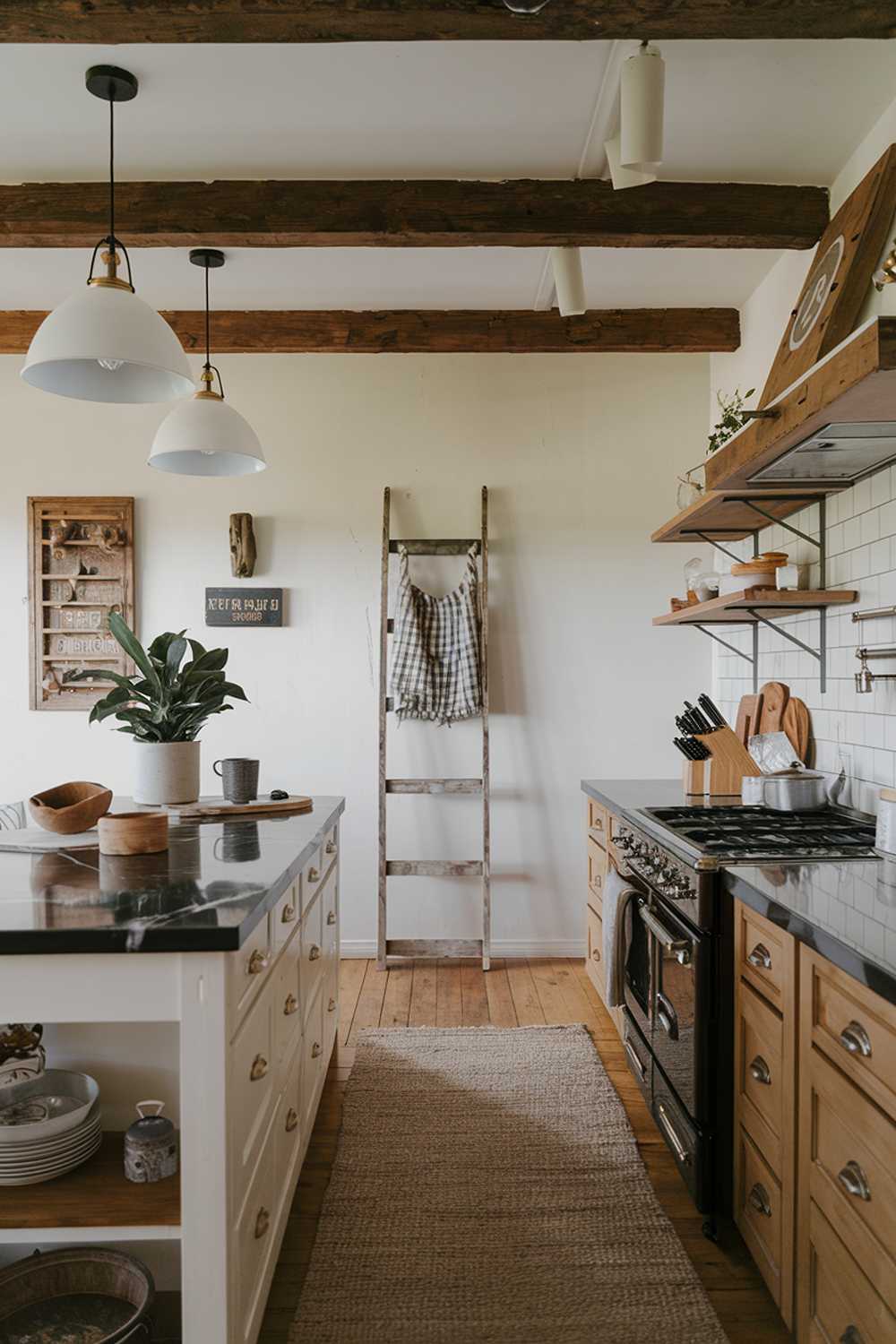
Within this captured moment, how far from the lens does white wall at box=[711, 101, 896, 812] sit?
2525 millimetres

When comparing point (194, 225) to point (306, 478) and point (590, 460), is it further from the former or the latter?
point (590, 460)

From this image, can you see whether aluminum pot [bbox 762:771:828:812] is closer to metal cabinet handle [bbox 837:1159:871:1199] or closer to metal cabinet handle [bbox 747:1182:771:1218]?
metal cabinet handle [bbox 747:1182:771:1218]

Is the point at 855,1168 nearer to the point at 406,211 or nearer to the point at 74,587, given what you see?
the point at 406,211

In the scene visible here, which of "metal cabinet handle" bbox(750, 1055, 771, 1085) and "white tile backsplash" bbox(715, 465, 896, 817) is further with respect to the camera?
"white tile backsplash" bbox(715, 465, 896, 817)

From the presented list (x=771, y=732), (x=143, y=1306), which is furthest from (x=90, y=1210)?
(x=771, y=732)

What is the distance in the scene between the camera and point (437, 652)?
415 cm

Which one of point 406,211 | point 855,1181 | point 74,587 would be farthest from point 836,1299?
point 74,587

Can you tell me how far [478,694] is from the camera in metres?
4.09

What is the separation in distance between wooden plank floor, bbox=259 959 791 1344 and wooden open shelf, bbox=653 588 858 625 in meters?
1.54

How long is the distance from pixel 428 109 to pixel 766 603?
1697mm

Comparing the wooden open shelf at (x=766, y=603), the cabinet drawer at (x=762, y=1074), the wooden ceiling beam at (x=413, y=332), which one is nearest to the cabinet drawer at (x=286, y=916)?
the cabinet drawer at (x=762, y=1074)

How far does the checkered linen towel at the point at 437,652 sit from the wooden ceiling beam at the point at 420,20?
2266 millimetres

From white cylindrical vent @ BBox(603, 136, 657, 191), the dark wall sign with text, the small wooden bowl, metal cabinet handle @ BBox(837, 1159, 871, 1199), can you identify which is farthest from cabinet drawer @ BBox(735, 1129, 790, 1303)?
the dark wall sign with text

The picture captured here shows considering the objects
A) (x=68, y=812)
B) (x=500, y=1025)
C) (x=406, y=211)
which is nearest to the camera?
(x=68, y=812)
